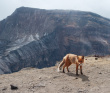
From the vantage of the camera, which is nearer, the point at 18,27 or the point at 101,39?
the point at 101,39

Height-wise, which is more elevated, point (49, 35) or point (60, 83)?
point (49, 35)

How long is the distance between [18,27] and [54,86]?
112024mm

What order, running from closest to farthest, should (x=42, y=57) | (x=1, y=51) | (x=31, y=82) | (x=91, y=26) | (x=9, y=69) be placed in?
1. (x=31, y=82)
2. (x=9, y=69)
3. (x=1, y=51)
4. (x=42, y=57)
5. (x=91, y=26)

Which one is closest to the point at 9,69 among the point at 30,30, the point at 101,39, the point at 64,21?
the point at 30,30

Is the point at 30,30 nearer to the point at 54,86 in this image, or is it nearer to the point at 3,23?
the point at 3,23

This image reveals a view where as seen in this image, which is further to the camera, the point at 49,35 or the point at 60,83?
the point at 49,35

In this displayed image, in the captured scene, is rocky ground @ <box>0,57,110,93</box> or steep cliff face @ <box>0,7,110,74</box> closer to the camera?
rocky ground @ <box>0,57,110,93</box>

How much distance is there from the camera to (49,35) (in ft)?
339

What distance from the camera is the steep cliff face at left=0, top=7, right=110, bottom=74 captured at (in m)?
89.4

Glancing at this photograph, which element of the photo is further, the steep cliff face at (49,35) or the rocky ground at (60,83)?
the steep cliff face at (49,35)

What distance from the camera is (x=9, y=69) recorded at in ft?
235

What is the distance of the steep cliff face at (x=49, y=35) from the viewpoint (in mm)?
89375

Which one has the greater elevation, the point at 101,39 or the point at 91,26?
the point at 91,26

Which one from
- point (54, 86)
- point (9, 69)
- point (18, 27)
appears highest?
point (18, 27)
